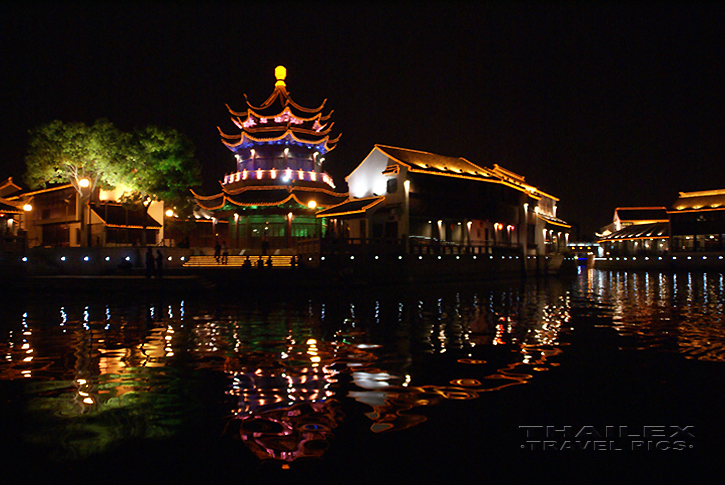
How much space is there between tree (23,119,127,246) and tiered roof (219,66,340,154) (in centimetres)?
1309

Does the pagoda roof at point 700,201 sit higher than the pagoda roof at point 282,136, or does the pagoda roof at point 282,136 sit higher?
the pagoda roof at point 282,136

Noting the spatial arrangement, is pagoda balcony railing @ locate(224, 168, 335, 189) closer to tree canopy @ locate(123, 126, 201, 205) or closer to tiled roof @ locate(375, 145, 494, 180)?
tiled roof @ locate(375, 145, 494, 180)

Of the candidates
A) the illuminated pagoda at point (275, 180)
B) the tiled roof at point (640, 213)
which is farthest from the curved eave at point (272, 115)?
the tiled roof at point (640, 213)

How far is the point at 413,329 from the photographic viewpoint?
1434 cm

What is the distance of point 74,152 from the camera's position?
3434cm

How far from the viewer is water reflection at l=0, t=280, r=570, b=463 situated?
6391 millimetres

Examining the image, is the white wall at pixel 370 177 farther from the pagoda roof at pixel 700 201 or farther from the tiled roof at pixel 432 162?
the pagoda roof at pixel 700 201

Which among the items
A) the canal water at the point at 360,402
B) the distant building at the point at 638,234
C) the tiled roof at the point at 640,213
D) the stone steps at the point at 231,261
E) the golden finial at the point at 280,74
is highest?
the golden finial at the point at 280,74

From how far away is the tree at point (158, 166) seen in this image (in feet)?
120

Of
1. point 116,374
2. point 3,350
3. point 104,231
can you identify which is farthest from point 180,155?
point 116,374

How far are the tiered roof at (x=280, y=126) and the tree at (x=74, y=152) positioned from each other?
1309 cm

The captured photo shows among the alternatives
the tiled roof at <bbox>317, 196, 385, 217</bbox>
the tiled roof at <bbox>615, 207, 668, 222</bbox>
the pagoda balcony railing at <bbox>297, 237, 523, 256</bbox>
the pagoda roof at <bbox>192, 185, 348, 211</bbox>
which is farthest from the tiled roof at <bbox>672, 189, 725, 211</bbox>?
the pagoda roof at <bbox>192, 185, 348, 211</bbox>

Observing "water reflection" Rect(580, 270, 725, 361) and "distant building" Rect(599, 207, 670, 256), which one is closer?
"water reflection" Rect(580, 270, 725, 361)

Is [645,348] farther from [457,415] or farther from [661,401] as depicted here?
[457,415]
